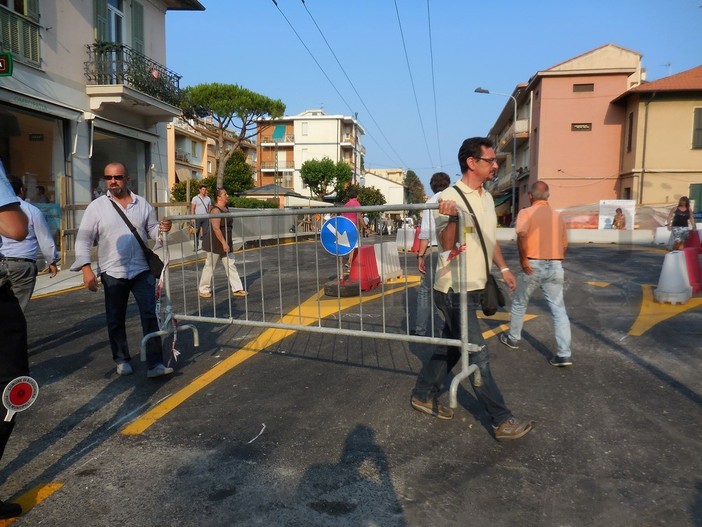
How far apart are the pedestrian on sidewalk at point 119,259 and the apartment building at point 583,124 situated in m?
34.4

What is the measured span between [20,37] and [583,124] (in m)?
31.7

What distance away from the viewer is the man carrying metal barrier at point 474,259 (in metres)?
3.45

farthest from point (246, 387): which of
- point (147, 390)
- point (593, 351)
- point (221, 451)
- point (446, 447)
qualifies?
point (593, 351)

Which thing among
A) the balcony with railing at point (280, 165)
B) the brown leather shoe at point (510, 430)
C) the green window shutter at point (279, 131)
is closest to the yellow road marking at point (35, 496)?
the brown leather shoe at point (510, 430)

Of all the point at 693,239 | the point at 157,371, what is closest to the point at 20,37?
the point at 157,371

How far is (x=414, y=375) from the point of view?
4.77 meters

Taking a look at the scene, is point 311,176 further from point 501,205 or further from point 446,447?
point 446,447

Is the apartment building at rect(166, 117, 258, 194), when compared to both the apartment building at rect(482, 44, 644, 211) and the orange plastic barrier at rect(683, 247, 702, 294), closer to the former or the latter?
the apartment building at rect(482, 44, 644, 211)

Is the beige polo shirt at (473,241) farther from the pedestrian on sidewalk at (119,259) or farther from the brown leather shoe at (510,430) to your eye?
the pedestrian on sidewalk at (119,259)

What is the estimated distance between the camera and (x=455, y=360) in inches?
151

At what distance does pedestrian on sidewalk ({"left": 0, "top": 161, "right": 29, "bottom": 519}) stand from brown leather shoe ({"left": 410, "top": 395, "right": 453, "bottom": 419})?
2.37 metres

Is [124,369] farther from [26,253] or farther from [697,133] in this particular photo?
[697,133]

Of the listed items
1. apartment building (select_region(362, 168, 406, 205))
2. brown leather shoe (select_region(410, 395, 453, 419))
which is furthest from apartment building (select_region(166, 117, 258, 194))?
brown leather shoe (select_region(410, 395, 453, 419))

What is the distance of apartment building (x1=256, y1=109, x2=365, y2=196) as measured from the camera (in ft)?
259
